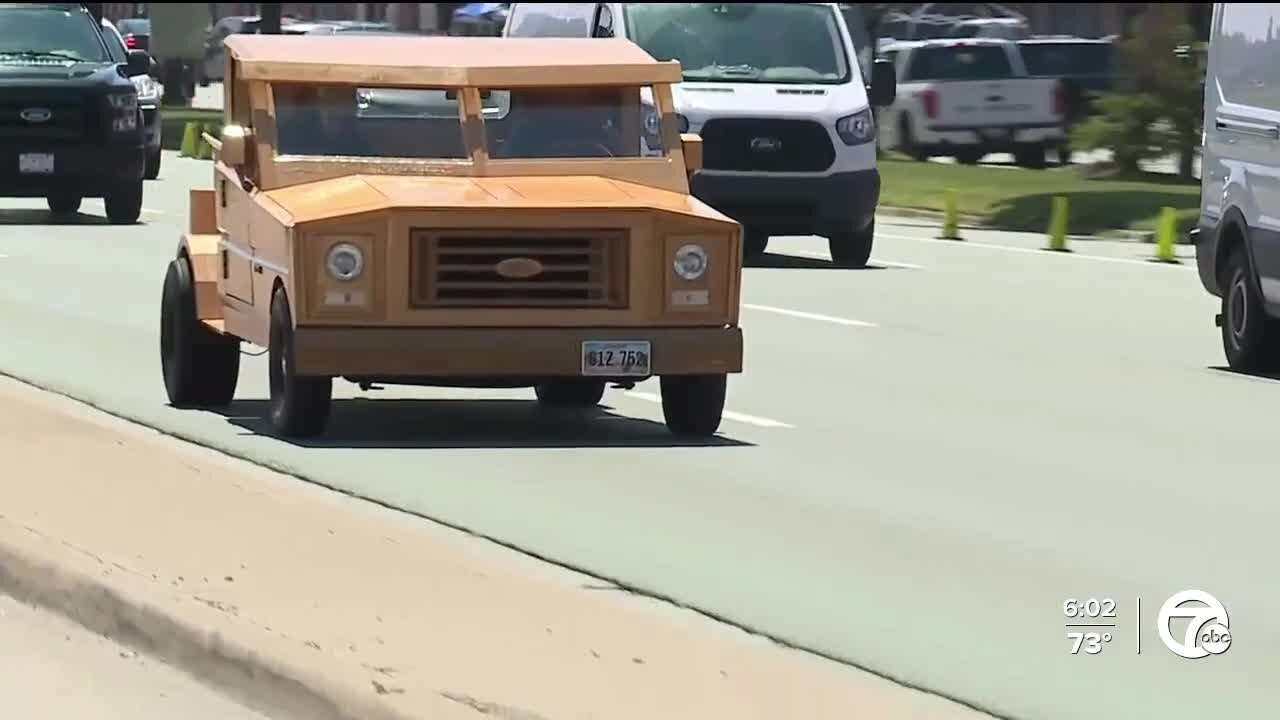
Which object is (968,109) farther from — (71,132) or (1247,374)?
(1247,374)

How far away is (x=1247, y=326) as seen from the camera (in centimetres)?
1753

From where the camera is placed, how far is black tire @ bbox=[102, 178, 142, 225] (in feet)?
97.3

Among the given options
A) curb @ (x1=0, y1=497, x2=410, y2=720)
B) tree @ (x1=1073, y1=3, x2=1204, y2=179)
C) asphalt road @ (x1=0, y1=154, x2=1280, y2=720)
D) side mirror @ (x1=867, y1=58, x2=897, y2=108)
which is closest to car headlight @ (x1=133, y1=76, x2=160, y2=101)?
side mirror @ (x1=867, y1=58, x2=897, y2=108)

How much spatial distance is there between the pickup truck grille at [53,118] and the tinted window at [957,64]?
61.2ft

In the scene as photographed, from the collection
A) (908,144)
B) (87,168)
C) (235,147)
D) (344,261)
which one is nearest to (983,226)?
(87,168)

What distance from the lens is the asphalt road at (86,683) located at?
7.88 m

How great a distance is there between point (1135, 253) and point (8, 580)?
65.9 feet

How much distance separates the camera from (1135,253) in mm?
28562

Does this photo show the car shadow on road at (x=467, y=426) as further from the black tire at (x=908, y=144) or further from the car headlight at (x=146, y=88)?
the black tire at (x=908, y=144)

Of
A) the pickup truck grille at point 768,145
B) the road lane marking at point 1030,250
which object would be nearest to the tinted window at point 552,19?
the pickup truck grille at point 768,145

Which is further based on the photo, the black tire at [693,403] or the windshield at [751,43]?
the windshield at [751,43]

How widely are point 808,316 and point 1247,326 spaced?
400 cm

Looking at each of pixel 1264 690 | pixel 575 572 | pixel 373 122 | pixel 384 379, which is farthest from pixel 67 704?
pixel 373 122

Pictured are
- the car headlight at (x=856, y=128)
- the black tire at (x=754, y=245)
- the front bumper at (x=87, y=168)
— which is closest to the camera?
the car headlight at (x=856, y=128)
